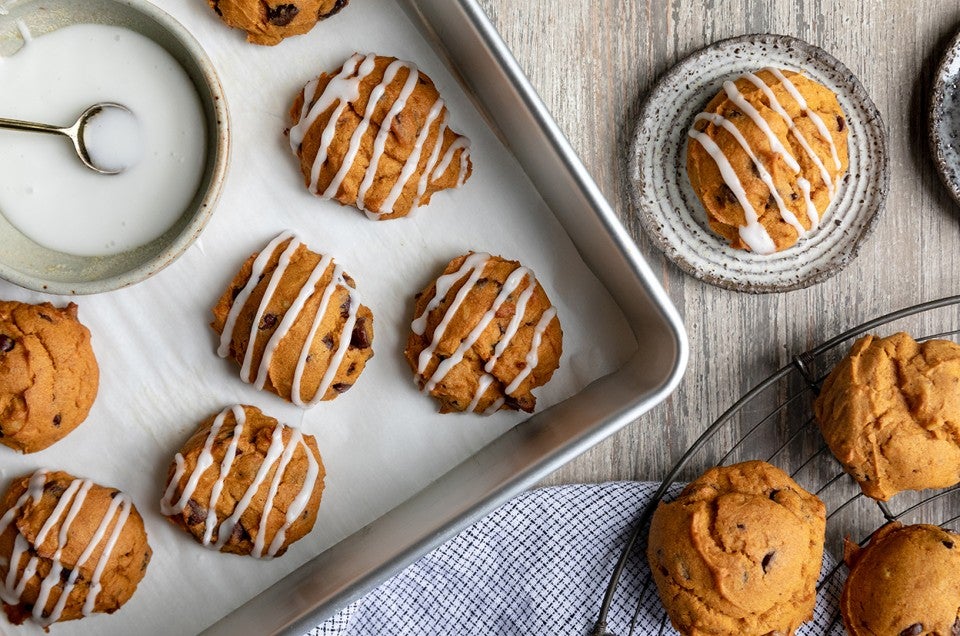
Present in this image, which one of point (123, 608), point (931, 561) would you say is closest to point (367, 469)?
point (123, 608)

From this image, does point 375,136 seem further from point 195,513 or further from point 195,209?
point 195,513

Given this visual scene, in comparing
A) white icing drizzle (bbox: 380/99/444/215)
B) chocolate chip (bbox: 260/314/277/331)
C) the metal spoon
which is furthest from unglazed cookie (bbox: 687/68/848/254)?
the metal spoon

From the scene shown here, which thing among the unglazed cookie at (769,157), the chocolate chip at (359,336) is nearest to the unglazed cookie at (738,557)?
the unglazed cookie at (769,157)

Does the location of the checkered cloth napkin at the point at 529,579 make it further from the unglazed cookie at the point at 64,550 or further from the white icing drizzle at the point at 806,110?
the white icing drizzle at the point at 806,110

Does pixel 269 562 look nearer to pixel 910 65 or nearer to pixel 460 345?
pixel 460 345

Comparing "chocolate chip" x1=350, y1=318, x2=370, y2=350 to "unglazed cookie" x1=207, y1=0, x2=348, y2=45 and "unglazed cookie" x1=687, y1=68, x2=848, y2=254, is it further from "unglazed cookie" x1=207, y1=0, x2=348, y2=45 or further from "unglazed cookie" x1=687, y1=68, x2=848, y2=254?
"unglazed cookie" x1=687, y1=68, x2=848, y2=254
